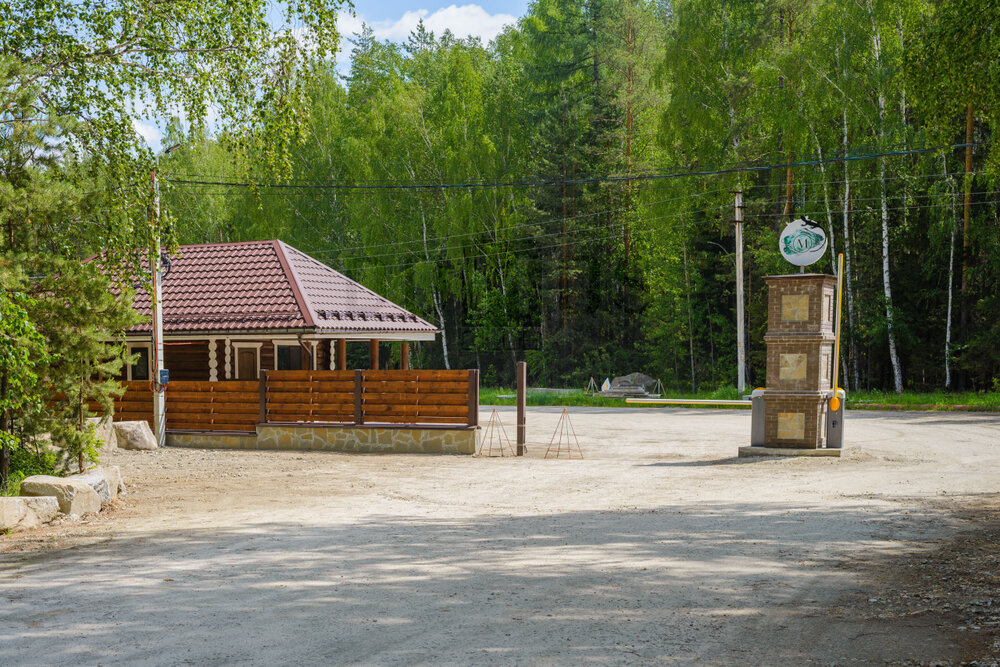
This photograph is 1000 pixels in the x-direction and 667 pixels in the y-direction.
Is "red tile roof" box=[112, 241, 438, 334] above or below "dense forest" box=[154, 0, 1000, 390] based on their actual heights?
below

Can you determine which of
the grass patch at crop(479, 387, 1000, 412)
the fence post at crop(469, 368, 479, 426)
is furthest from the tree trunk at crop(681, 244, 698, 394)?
the fence post at crop(469, 368, 479, 426)

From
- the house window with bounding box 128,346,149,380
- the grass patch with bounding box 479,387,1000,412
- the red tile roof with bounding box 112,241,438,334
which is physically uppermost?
the red tile roof with bounding box 112,241,438,334

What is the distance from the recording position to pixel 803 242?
59.9 ft

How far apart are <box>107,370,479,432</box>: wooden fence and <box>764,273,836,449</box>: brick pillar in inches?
224

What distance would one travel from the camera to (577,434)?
74.2ft

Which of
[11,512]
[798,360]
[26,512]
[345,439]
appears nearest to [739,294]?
[798,360]

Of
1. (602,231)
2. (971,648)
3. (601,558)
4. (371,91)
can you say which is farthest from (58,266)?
(371,91)

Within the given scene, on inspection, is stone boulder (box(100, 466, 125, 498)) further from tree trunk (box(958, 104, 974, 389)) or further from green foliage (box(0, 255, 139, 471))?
tree trunk (box(958, 104, 974, 389))

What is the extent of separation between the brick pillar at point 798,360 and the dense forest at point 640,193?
49.6ft

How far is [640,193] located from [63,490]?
34.4 meters

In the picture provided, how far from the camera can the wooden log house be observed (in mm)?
→ 22047

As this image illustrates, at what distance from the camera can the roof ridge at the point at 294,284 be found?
70.7 ft

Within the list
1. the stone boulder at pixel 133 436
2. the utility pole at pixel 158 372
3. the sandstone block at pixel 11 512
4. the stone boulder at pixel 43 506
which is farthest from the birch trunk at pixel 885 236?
the sandstone block at pixel 11 512

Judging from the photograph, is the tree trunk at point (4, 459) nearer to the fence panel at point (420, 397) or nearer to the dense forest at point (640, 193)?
the fence panel at point (420, 397)
